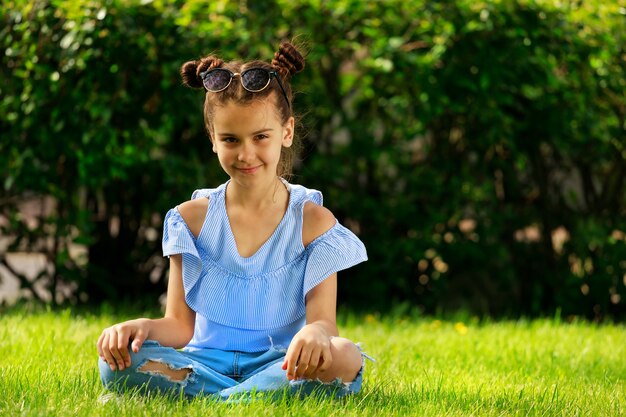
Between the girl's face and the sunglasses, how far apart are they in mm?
48

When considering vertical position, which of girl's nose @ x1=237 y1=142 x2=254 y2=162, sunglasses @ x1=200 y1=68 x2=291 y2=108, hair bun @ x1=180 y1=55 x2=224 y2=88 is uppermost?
hair bun @ x1=180 y1=55 x2=224 y2=88

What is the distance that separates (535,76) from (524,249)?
3.68 ft

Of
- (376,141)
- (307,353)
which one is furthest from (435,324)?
(307,353)

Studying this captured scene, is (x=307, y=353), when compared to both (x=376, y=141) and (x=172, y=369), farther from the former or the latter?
(x=376, y=141)

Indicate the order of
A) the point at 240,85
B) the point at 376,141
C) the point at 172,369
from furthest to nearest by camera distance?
the point at 376,141 → the point at 240,85 → the point at 172,369

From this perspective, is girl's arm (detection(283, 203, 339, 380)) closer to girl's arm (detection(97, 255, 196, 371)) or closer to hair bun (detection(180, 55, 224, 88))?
girl's arm (detection(97, 255, 196, 371))

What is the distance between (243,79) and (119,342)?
871mm

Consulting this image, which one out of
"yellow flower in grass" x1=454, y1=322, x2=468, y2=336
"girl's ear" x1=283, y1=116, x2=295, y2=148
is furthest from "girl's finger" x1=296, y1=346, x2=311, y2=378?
"yellow flower in grass" x1=454, y1=322, x2=468, y2=336

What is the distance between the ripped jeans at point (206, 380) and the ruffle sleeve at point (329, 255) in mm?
254

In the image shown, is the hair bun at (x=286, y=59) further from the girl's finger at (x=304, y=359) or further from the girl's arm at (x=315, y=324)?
the girl's finger at (x=304, y=359)

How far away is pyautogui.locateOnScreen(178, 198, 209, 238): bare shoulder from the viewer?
330 centimetres

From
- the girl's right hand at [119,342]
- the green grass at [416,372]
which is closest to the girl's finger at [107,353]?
the girl's right hand at [119,342]

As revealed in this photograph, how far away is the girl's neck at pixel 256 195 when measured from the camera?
3.27 metres

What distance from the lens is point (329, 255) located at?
125 inches
